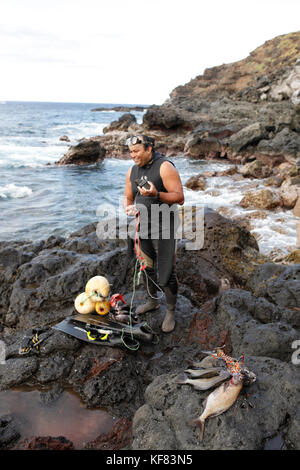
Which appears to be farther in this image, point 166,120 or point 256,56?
point 256,56

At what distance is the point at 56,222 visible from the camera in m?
12.1

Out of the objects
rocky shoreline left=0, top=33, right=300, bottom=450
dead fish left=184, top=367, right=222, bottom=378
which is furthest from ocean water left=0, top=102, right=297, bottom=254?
dead fish left=184, top=367, right=222, bottom=378

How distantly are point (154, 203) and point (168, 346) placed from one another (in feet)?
5.81

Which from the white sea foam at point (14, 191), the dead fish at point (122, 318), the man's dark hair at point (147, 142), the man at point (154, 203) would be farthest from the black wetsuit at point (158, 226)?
the white sea foam at point (14, 191)

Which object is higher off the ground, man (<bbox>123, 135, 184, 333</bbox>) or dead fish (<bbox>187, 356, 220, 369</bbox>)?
man (<bbox>123, 135, 184, 333</bbox>)

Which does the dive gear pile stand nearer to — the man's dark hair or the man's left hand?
the man's left hand

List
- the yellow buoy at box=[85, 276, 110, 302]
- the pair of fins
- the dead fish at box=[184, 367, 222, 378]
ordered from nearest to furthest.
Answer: the dead fish at box=[184, 367, 222, 378], the pair of fins, the yellow buoy at box=[85, 276, 110, 302]

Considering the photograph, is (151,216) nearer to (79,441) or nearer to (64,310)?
(64,310)

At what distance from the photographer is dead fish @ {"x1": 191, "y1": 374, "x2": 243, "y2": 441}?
7.63 feet

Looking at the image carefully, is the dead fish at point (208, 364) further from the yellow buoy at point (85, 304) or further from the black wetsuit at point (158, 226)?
the yellow buoy at point (85, 304)

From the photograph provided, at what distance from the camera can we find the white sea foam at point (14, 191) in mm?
15273

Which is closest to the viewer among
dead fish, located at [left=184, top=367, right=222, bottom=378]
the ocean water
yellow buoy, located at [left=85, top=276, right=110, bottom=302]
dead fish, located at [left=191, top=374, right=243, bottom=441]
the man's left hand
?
dead fish, located at [left=191, top=374, right=243, bottom=441]
